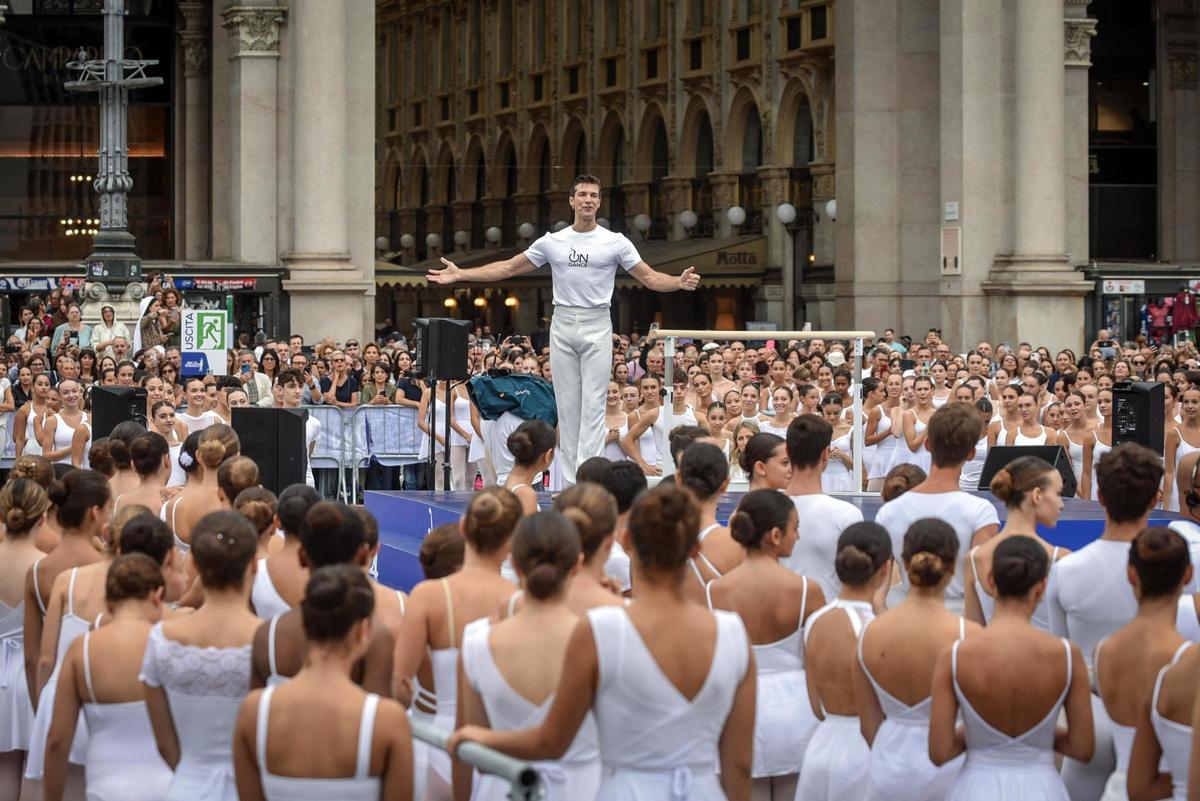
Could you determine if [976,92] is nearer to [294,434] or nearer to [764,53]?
[764,53]

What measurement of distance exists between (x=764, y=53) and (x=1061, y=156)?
16.7m

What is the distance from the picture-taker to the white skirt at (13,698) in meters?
9.55

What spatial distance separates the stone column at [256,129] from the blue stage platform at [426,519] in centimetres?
1534

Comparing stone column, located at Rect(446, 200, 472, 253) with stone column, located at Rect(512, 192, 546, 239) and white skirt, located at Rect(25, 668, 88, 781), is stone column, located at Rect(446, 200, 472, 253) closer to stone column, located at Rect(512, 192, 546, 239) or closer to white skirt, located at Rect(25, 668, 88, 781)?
stone column, located at Rect(512, 192, 546, 239)

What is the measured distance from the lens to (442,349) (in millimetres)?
17859

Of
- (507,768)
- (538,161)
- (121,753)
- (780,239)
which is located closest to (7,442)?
(121,753)

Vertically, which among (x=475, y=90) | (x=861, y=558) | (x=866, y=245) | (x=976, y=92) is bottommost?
(x=861, y=558)

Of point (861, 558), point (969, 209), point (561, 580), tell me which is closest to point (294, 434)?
point (861, 558)

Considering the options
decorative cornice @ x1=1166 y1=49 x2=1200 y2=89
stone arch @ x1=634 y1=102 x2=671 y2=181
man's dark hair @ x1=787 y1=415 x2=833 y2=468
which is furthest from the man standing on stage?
stone arch @ x1=634 y1=102 x2=671 y2=181

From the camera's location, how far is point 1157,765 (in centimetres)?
687

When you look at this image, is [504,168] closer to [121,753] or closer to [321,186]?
[321,186]

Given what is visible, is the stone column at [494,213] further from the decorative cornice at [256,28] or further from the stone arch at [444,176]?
the decorative cornice at [256,28]

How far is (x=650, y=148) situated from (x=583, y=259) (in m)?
42.5

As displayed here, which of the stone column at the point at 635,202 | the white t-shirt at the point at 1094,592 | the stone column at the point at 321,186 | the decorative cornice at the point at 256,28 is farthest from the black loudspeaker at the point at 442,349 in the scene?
the stone column at the point at 635,202
